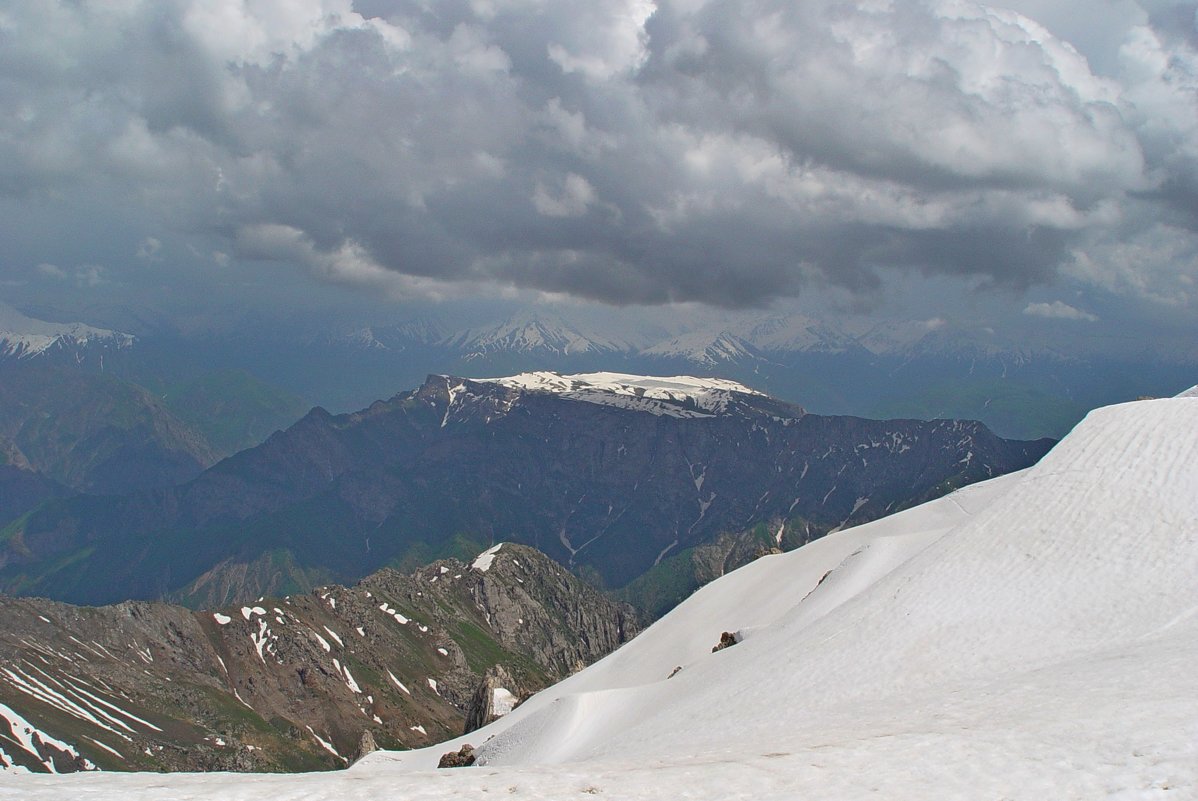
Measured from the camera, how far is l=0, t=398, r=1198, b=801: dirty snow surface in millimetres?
15914

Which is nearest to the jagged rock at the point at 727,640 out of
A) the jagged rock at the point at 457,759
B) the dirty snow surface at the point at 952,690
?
the dirty snow surface at the point at 952,690

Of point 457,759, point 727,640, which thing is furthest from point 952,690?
point 727,640

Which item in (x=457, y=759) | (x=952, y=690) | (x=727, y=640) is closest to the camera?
(x=952, y=690)

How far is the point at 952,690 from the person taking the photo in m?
26.7

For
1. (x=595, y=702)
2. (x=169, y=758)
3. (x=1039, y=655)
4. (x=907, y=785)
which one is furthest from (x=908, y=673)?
(x=169, y=758)

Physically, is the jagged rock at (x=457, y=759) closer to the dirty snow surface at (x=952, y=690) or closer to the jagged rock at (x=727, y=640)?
the dirty snow surface at (x=952, y=690)

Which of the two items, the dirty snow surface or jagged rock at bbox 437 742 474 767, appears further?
jagged rock at bbox 437 742 474 767

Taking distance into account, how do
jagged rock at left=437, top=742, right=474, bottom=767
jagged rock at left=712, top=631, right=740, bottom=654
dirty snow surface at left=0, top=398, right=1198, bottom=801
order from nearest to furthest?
dirty snow surface at left=0, top=398, right=1198, bottom=801 < jagged rock at left=437, top=742, right=474, bottom=767 < jagged rock at left=712, top=631, right=740, bottom=654

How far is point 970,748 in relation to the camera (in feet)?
58.0

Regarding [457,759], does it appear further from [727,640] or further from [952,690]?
[952,690]

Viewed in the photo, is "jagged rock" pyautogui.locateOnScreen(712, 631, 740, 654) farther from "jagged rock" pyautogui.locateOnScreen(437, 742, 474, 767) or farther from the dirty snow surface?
"jagged rock" pyautogui.locateOnScreen(437, 742, 474, 767)

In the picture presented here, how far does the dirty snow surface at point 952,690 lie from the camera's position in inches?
627

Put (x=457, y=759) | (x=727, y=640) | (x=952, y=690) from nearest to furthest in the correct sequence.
→ 1. (x=952, y=690)
2. (x=457, y=759)
3. (x=727, y=640)

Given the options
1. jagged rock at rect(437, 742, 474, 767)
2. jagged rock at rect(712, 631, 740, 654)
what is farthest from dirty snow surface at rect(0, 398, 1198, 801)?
jagged rock at rect(437, 742, 474, 767)
